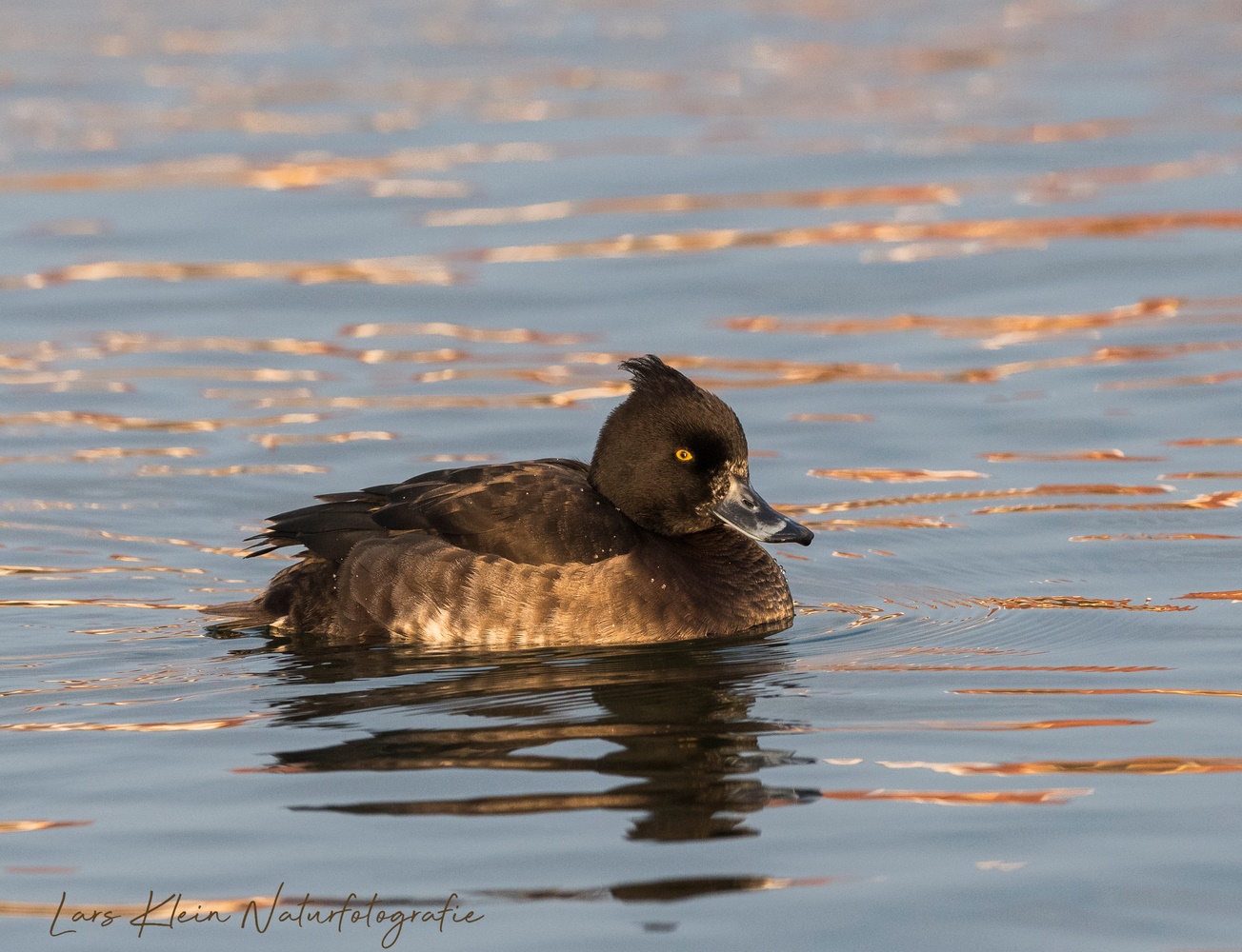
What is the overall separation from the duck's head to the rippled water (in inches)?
24.5

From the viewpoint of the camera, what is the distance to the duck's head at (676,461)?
→ 7.99 m

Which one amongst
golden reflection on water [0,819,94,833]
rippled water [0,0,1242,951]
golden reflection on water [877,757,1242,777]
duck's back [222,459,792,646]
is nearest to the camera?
rippled water [0,0,1242,951]

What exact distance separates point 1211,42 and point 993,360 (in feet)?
34.5

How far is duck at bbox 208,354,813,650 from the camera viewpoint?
7785mm

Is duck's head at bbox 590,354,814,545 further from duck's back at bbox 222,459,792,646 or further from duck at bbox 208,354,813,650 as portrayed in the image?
duck's back at bbox 222,459,792,646

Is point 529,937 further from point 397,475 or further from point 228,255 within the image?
point 228,255

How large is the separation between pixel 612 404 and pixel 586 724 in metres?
5.24

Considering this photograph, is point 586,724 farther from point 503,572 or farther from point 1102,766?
point 1102,766

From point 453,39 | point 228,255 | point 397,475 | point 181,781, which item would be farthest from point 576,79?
point 181,781

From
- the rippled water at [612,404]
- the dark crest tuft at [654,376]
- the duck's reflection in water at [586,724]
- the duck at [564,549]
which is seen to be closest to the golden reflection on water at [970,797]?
the rippled water at [612,404]

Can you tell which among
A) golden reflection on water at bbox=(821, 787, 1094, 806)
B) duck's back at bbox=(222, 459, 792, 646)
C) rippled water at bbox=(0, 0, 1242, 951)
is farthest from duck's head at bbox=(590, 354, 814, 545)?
golden reflection on water at bbox=(821, 787, 1094, 806)

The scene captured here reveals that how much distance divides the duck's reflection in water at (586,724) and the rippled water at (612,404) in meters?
0.03

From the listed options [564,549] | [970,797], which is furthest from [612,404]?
[970,797]

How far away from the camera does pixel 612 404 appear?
1173cm
